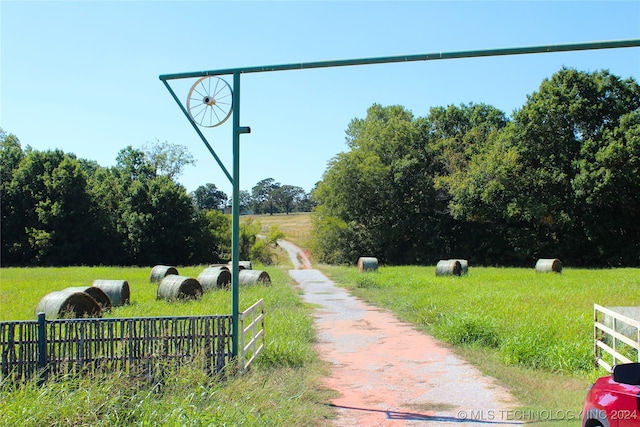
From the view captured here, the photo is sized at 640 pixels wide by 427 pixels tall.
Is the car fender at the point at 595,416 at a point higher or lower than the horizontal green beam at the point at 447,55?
lower

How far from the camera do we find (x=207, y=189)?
4301 inches

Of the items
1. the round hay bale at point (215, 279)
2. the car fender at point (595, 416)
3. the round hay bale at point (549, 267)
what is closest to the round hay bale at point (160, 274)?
the round hay bale at point (215, 279)

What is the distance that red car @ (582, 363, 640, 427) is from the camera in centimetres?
378

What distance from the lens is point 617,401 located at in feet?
12.9

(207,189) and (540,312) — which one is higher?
(207,189)

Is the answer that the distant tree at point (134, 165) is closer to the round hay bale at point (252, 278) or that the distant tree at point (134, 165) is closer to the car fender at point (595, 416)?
the round hay bale at point (252, 278)

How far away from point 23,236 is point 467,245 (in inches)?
1375

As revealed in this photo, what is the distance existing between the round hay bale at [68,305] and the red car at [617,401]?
10806mm

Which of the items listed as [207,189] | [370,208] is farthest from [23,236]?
[207,189]

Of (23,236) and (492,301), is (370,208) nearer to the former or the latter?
(23,236)

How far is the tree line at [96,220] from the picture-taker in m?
45.2

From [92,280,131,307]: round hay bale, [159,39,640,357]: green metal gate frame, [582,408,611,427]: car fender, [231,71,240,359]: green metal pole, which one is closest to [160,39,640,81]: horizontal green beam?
[159,39,640,357]: green metal gate frame

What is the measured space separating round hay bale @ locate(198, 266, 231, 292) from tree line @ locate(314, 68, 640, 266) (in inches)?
968

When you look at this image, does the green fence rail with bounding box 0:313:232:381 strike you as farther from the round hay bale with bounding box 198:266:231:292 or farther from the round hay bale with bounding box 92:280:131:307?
the round hay bale with bounding box 198:266:231:292
